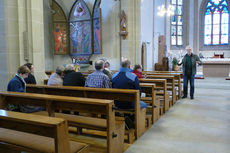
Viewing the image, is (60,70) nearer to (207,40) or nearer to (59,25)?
(59,25)

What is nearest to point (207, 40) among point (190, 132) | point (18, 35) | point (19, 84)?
point (190, 132)

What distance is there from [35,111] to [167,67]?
1127cm

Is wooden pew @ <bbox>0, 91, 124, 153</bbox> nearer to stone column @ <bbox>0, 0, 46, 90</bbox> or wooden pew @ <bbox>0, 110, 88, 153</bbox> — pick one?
wooden pew @ <bbox>0, 110, 88, 153</bbox>

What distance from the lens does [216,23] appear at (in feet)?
59.2

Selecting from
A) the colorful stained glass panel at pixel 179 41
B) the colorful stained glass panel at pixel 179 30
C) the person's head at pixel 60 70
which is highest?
the colorful stained glass panel at pixel 179 30

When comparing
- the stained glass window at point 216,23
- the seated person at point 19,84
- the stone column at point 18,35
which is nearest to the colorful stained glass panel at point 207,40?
the stained glass window at point 216,23

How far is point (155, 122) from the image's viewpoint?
4.56 m

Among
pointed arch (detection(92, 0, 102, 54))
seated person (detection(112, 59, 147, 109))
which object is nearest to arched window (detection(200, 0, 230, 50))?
pointed arch (detection(92, 0, 102, 54))

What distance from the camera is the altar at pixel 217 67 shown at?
42.4 ft

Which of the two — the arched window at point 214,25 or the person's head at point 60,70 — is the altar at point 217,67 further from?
the person's head at point 60,70

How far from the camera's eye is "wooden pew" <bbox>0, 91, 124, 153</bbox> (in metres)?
2.66

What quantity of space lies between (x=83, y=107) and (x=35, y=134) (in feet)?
2.87

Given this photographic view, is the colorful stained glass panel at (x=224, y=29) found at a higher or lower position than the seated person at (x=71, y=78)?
higher

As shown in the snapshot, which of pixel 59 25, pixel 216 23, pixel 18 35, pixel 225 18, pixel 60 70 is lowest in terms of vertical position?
pixel 60 70
